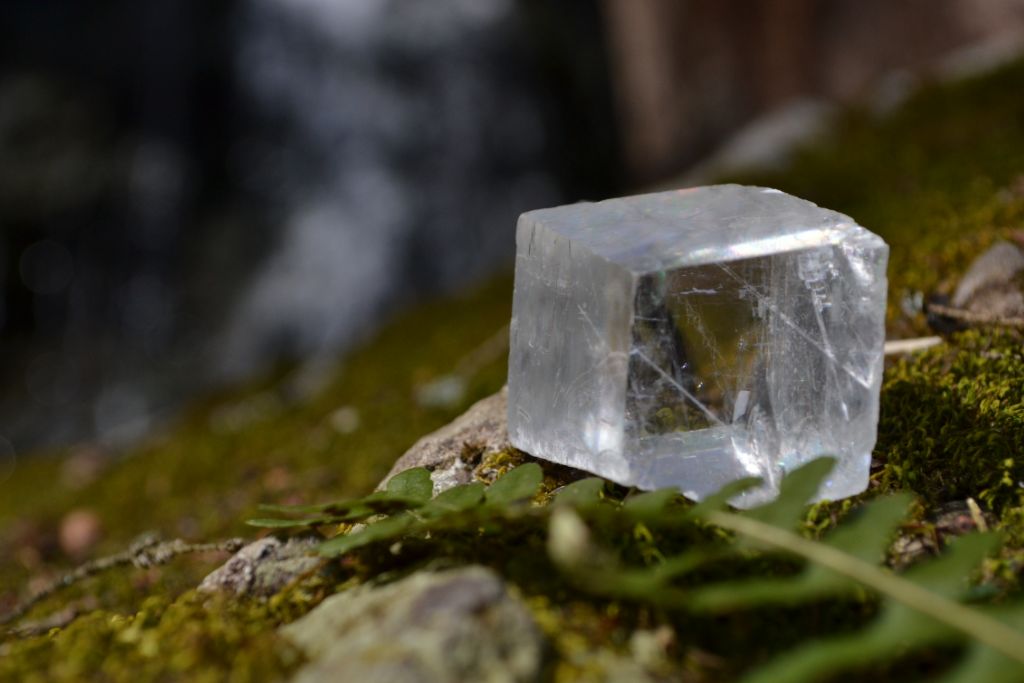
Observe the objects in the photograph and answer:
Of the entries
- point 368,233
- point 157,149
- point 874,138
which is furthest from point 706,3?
point 157,149

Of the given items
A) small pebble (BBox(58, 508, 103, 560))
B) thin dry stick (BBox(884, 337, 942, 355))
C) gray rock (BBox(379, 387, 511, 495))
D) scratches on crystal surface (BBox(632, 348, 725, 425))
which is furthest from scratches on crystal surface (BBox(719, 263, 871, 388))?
small pebble (BBox(58, 508, 103, 560))

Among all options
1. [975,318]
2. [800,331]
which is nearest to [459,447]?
[800,331]

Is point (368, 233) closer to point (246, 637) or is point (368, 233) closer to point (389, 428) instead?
point (389, 428)

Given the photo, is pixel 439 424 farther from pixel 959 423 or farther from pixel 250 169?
pixel 250 169

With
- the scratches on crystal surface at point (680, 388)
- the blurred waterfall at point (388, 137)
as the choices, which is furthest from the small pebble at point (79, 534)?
the blurred waterfall at point (388, 137)

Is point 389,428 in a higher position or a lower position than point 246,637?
lower

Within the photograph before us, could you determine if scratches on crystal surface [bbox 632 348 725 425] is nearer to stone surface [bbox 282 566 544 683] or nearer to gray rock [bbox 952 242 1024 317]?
stone surface [bbox 282 566 544 683]

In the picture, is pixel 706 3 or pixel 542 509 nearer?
pixel 542 509
